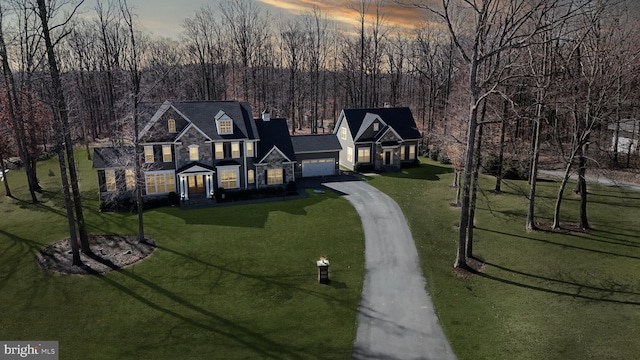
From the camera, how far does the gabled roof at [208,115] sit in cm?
3309

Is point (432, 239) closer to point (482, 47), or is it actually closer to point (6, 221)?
point (482, 47)

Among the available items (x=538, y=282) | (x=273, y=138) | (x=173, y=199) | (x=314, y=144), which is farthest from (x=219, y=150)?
(x=538, y=282)

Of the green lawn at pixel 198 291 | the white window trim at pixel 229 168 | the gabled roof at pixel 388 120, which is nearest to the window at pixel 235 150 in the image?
the white window trim at pixel 229 168

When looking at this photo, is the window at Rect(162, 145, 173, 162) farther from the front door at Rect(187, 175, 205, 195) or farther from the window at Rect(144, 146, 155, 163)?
the front door at Rect(187, 175, 205, 195)

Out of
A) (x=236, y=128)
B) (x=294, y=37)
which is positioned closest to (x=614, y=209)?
(x=236, y=128)

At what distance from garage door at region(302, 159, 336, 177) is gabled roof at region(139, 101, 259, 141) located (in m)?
8.13

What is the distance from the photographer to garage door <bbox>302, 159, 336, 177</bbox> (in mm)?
42219

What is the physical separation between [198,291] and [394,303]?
9.53 m

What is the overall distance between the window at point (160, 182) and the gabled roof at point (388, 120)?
20.8 meters

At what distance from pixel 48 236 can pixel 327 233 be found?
18253mm

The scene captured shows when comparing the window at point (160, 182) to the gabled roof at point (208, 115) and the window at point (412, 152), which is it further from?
the window at point (412, 152)

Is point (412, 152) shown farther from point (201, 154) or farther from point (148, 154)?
point (148, 154)

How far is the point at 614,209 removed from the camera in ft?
98.3

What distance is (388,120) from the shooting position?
157 ft
